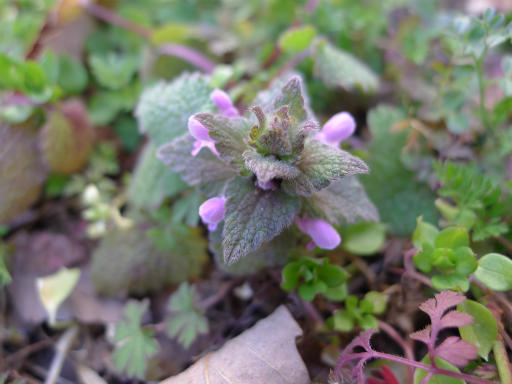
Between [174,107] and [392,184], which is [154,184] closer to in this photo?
[174,107]

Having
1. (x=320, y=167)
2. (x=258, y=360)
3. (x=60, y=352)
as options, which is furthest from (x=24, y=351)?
(x=320, y=167)

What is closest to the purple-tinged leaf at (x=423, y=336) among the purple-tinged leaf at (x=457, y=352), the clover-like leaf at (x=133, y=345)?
the purple-tinged leaf at (x=457, y=352)

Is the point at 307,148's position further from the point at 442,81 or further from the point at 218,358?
the point at 442,81

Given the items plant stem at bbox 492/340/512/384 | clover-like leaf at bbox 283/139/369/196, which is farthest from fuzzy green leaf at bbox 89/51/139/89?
plant stem at bbox 492/340/512/384

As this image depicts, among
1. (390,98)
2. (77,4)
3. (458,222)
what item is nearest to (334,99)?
(390,98)

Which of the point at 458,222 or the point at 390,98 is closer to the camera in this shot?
Answer: the point at 458,222

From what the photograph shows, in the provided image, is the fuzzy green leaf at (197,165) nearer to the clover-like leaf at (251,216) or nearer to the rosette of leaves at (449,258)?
the clover-like leaf at (251,216)
